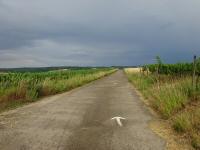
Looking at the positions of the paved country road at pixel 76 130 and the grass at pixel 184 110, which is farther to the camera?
the grass at pixel 184 110

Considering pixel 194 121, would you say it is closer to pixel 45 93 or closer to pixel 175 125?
pixel 175 125

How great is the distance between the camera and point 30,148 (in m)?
8.51

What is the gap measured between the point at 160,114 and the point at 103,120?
268cm

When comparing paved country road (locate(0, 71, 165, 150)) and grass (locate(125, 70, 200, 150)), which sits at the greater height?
grass (locate(125, 70, 200, 150))

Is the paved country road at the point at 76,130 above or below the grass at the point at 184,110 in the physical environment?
below

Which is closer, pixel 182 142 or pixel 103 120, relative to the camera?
pixel 182 142

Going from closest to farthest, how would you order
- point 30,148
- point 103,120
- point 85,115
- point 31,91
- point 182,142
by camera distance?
point 30,148 < point 182,142 < point 103,120 < point 85,115 < point 31,91

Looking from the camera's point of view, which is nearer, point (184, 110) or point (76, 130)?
point (76, 130)

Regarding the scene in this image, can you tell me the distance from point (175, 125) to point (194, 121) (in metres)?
0.90

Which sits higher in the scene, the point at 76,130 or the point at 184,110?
the point at 184,110

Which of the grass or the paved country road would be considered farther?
the grass

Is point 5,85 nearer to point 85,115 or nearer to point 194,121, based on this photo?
point 85,115

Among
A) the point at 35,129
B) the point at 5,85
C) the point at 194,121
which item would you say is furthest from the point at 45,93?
the point at 194,121

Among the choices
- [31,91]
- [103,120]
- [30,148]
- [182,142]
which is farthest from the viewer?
[31,91]
